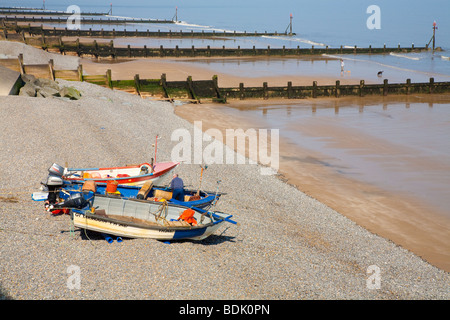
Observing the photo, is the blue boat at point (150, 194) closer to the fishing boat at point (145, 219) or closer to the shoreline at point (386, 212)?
the fishing boat at point (145, 219)

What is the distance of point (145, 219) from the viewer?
1473cm

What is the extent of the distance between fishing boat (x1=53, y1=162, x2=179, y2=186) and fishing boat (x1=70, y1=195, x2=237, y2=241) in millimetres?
1979

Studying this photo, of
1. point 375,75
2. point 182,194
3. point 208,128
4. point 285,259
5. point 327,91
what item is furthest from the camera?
point 375,75

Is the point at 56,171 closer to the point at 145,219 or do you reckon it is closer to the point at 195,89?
the point at 145,219

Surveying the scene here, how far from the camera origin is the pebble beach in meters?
11.5

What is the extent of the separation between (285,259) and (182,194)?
14.1 ft

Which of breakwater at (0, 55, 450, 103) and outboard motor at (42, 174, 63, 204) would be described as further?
breakwater at (0, 55, 450, 103)

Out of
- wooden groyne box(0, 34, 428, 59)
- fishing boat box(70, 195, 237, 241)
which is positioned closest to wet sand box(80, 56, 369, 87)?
wooden groyne box(0, 34, 428, 59)

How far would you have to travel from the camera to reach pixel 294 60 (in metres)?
65.8

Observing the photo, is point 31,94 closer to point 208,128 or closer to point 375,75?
point 208,128

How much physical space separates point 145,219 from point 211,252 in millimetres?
2439

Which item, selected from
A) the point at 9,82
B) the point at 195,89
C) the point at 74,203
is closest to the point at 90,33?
the point at 195,89

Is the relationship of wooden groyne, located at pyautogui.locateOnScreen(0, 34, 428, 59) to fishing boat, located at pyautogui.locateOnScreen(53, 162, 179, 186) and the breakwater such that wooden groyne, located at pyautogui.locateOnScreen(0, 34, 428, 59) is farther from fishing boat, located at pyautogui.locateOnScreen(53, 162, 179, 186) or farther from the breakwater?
fishing boat, located at pyautogui.locateOnScreen(53, 162, 179, 186)
